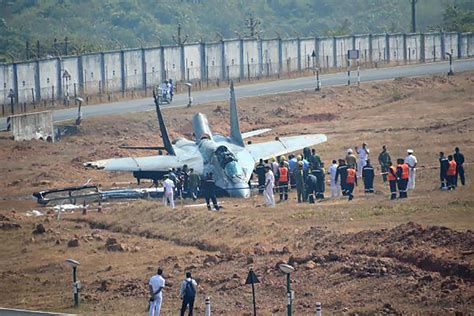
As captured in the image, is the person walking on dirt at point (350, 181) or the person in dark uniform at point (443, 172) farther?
the person walking on dirt at point (350, 181)

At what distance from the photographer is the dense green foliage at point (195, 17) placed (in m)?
134

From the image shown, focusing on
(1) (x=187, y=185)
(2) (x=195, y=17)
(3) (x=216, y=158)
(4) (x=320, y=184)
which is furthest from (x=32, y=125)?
(2) (x=195, y=17)

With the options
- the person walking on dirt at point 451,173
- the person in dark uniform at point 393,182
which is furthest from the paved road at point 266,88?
the person walking on dirt at point 451,173

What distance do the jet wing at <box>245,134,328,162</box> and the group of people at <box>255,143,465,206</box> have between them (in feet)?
19.4

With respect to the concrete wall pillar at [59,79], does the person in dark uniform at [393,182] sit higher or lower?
lower

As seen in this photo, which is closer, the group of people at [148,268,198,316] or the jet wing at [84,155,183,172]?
the group of people at [148,268,198,316]

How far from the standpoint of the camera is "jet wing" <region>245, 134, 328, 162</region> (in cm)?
5353

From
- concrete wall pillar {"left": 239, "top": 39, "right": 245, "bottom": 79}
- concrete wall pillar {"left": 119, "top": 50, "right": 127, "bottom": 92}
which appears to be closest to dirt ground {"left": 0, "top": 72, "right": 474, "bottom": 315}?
concrete wall pillar {"left": 119, "top": 50, "right": 127, "bottom": 92}

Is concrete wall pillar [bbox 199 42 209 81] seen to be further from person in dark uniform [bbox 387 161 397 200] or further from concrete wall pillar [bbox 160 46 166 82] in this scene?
person in dark uniform [bbox 387 161 397 200]

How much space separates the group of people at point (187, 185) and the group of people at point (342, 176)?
1970mm

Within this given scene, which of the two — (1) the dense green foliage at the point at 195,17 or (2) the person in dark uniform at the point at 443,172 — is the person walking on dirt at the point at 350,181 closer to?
(2) the person in dark uniform at the point at 443,172

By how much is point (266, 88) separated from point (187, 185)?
125 feet

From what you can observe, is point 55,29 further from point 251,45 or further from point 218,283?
point 218,283

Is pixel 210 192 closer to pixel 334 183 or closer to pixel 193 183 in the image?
pixel 193 183
